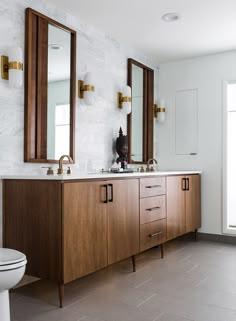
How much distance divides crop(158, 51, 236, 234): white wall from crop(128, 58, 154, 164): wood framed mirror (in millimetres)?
387

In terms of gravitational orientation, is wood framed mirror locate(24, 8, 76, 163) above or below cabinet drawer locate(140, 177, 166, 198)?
above

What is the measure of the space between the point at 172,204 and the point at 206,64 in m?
1.92

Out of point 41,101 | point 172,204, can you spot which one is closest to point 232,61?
point 172,204

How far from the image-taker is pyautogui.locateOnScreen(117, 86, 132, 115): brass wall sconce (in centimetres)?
396

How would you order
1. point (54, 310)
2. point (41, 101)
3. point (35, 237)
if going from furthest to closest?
point (41, 101), point (35, 237), point (54, 310)

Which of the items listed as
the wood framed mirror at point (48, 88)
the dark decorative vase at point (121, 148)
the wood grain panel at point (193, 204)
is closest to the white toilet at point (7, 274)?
the wood framed mirror at point (48, 88)

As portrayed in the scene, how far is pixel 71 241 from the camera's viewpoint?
7.91 ft

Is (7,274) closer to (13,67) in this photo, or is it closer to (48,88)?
(13,67)

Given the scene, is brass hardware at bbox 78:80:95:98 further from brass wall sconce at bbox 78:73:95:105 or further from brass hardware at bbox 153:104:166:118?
brass hardware at bbox 153:104:166:118

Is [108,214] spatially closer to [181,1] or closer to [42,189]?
[42,189]

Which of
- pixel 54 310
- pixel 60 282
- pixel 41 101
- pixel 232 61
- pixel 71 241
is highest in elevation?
pixel 232 61

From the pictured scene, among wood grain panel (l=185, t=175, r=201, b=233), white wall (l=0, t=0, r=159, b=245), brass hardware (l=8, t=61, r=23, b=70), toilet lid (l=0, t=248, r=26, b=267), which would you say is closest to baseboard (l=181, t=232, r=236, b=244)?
wood grain panel (l=185, t=175, r=201, b=233)

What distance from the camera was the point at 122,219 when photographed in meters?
2.96

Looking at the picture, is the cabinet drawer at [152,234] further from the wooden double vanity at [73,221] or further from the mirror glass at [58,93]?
the mirror glass at [58,93]
